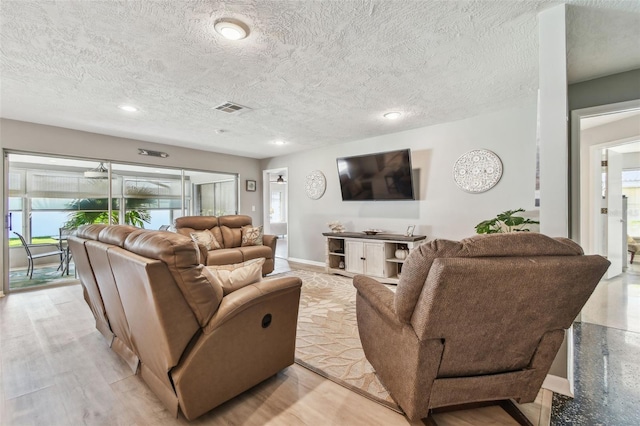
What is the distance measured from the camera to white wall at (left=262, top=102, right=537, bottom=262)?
3.54m

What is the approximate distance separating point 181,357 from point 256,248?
11.4 feet

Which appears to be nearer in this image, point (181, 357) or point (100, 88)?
point (181, 357)

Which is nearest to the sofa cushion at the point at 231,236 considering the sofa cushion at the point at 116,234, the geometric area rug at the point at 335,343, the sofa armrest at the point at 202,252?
the geometric area rug at the point at 335,343

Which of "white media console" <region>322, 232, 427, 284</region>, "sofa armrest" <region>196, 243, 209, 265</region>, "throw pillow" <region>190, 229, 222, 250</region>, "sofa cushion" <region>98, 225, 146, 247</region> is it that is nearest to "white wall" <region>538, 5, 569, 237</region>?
"sofa armrest" <region>196, 243, 209, 265</region>

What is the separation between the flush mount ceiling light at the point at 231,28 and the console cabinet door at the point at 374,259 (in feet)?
10.8

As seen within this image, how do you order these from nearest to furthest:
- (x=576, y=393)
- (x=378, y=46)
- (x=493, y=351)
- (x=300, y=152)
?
(x=493, y=351) < (x=576, y=393) < (x=378, y=46) < (x=300, y=152)

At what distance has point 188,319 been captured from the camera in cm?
144

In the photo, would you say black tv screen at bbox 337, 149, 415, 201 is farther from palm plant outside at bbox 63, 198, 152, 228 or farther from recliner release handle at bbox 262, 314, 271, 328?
palm plant outside at bbox 63, 198, 152, 228

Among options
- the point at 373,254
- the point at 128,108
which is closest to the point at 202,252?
the point at 128,108

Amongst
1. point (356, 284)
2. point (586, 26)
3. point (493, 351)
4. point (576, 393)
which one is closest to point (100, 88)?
point (356, 284)

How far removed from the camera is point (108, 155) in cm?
476

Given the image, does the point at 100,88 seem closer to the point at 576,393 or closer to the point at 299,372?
the point at 299,372

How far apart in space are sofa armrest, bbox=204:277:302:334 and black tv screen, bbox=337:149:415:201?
299 cm

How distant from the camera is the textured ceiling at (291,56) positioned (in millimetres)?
1777
